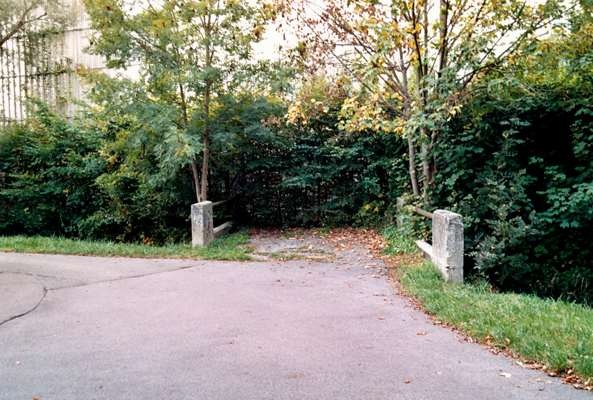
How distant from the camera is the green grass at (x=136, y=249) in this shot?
26.4 feet

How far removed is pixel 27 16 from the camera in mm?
17719

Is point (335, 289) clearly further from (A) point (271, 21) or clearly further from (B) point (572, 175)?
(A) point (271, 21)

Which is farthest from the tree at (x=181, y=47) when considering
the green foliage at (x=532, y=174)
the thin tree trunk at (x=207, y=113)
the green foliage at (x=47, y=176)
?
the green foliage at (x=532, y=174)

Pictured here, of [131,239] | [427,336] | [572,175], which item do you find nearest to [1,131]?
[131,239]

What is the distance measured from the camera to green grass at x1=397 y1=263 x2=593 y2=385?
3447 millimetres

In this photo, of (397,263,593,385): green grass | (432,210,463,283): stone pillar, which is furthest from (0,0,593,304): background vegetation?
(397,263,593,385): green grass

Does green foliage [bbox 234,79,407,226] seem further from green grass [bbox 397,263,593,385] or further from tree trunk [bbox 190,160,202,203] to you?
green grass [bbox 397,263,593,385]

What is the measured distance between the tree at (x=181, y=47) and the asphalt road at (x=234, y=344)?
3579mm

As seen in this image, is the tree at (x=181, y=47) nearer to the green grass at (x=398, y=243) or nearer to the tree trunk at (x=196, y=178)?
the tree trunk at (x=196, y=178)

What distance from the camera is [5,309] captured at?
197 inches

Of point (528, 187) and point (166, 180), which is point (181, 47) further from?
point (528, 187)

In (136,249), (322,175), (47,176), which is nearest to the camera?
(136,249)

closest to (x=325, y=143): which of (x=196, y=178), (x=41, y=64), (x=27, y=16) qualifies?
(x=196, y=178)

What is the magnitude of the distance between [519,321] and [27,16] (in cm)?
1998
